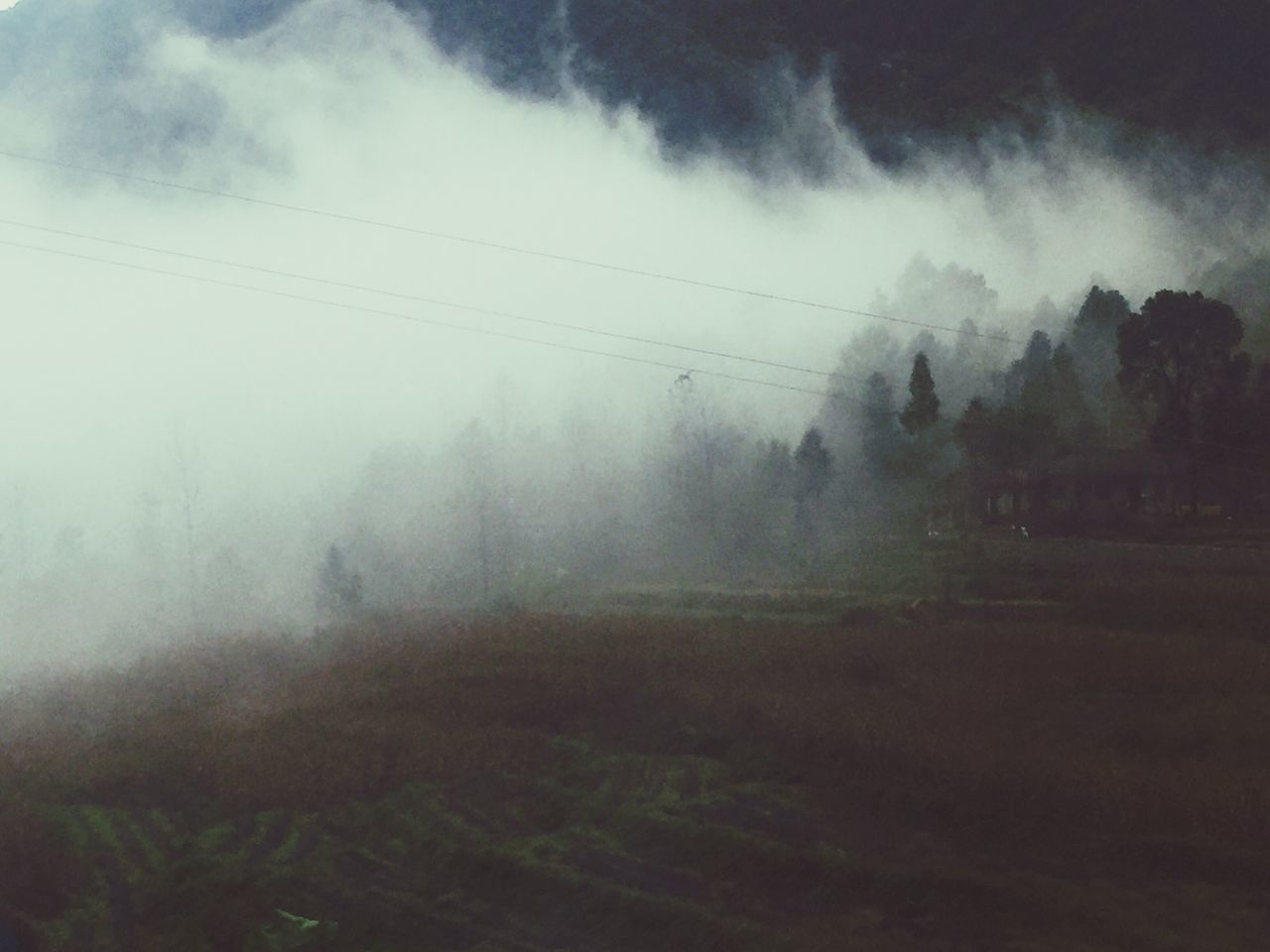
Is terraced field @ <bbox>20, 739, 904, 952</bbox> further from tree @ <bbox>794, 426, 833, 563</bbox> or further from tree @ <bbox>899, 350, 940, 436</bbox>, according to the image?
tree @ <bbox>899, 350, 940, 436</bbox>

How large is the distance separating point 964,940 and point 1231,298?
3140cm

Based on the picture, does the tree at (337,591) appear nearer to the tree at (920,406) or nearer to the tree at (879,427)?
the tree at (879,427)

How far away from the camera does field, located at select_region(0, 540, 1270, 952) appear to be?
37.9ft

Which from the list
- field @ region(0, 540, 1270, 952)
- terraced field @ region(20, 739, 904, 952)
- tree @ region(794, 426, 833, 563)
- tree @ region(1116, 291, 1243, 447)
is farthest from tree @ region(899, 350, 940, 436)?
terraced field @ region(20, 739, 904, 952)

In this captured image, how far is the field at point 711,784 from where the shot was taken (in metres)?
11.5

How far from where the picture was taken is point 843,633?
2319cm

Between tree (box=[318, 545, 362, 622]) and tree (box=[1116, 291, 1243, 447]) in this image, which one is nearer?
tree (box=[1116, 291, 1243, 447])

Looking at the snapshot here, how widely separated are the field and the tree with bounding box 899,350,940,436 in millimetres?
9027

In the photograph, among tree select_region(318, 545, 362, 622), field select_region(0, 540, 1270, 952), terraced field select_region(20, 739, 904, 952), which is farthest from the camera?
tree select_region(318, 545, 362, 622)

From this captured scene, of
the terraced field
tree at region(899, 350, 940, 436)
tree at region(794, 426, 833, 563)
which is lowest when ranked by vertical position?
the terraced field

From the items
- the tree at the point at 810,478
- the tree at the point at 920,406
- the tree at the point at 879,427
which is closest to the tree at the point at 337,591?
the tree at the point at 810,478

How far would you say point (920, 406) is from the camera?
3503 centimetres

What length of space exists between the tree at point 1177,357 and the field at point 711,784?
5.37 m

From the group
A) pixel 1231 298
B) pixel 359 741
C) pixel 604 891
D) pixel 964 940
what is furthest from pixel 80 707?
pixel 1231 298
